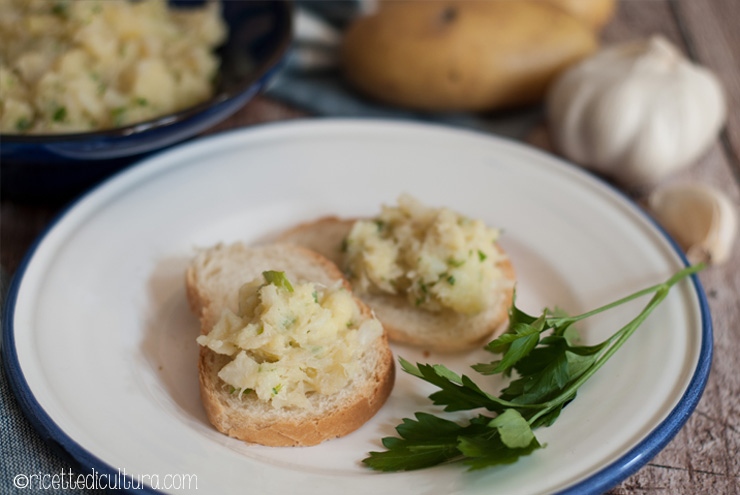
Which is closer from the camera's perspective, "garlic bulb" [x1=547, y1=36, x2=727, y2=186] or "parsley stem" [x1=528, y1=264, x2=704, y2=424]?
"parsley stem" [x1=528, y1=264, x2=704, y2=424]

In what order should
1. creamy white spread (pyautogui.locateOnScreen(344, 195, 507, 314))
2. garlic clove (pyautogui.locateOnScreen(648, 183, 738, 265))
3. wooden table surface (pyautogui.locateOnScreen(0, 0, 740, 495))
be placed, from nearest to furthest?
wooden table surface (pyautogui.locateOnScreen(0, 0, 740, 495)), creamy white spread (pyautogui.locateOnScreen(344, 195, 507, 314)), garlic clove (pyautogui.locateOnScreen(648, 183, 738, 265))

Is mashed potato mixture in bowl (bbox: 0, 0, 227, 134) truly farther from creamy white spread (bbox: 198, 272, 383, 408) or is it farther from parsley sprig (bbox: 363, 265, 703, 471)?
parsley sprig (bbox: 363, 265, 703, 471)

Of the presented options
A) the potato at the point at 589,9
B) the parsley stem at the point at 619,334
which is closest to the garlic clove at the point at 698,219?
the parsley stem at the point at 619,334

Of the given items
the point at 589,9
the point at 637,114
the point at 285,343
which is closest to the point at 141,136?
the point at 285,343

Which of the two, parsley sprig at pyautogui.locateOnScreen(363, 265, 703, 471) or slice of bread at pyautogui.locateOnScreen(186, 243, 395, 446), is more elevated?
parsley sprig at pyautogui.locateOnScreen(363, 265, 703, 471)

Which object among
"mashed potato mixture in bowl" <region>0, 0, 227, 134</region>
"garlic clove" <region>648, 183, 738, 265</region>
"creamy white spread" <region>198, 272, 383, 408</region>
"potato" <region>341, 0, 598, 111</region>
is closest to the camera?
"creamy white spread" <region>198, 272, 383, 408</region>

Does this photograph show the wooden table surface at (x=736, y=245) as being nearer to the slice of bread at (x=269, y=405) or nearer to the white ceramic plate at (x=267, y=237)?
the white ceramic plate at (x=267, y=237)

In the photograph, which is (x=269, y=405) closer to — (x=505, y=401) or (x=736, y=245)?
(x=505, y=401)


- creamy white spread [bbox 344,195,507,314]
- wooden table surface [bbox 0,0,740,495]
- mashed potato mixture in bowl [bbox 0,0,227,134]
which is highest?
mashed potato mixture in bowl [bbox 0,0,227,134]

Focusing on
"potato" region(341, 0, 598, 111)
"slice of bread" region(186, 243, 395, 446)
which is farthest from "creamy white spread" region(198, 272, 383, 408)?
"potato" region(341, 0, 598, 111)
